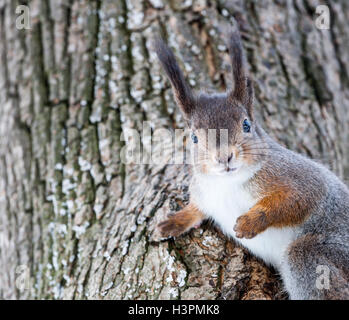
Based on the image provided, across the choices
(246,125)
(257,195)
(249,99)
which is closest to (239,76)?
(249,99)

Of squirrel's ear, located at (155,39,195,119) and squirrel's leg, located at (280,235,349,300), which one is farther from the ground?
squirrel's ear, located at (155,39,195,119)

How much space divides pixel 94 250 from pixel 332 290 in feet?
4.61

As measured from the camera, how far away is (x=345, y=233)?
2.53 m

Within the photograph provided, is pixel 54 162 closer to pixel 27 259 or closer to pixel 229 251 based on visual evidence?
pixel 27 259

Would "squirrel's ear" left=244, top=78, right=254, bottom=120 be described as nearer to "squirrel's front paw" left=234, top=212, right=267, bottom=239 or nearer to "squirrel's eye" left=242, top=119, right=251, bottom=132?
"squirrel's eye" left=242, top=119, right=251, bottom=132

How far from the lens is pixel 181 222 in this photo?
2734 mm

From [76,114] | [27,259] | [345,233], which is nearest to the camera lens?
[345,233]

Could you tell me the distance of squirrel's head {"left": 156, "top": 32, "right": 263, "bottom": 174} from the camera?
2449 millimetres

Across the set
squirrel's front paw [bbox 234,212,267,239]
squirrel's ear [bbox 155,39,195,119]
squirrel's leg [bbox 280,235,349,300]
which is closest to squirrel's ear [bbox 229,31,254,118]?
squirrel's ear [bbox 155,39,195,119]

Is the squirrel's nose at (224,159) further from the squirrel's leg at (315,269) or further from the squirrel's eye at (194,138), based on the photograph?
the squirrel's leg at (315,269)

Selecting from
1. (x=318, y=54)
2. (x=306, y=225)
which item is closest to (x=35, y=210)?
(x=306, y=225)

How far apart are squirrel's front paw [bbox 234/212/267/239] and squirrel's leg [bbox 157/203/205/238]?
32cm

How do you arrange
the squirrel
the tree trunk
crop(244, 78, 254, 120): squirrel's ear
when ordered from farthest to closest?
the tree trunk < crop(244, 78, 254, 120): squirrel's ear < the squirrel

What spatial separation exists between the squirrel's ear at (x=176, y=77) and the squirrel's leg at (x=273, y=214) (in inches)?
25.5
